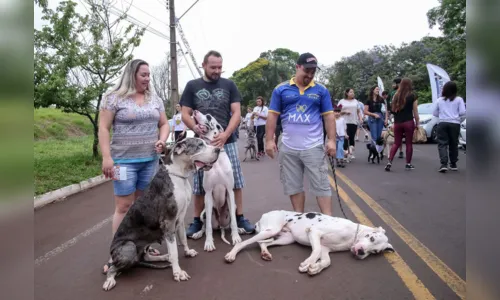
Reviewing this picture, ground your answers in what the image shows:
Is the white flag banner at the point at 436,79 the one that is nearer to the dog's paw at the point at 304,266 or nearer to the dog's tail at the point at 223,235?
the dog's tail at the point at 223,235

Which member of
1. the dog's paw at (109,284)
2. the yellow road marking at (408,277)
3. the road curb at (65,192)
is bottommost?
the dog's paw at (109,284)

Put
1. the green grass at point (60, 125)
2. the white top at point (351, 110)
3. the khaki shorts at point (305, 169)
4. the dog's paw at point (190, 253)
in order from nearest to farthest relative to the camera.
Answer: the dog's paw at point (190, 253) < the khaki shorts at point (305, 169) < the white top at point (351, 110) < the green grass at point (60, 125)

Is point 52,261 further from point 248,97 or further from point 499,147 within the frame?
point 248,97

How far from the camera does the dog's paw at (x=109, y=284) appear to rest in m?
3.30

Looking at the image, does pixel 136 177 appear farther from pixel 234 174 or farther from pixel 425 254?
pixel 425 254

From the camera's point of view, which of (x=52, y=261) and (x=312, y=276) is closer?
(x=312, y=276)

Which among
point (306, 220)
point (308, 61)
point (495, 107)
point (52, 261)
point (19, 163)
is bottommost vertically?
point (52, 261)

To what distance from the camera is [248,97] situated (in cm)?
5956

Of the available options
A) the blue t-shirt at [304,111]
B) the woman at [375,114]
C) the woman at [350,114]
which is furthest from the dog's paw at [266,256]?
the woman at [375,114]

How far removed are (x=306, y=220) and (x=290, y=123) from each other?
4.04ft

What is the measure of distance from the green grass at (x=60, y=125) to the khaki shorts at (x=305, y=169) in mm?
18959

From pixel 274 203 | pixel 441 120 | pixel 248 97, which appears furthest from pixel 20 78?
pixel 248 97

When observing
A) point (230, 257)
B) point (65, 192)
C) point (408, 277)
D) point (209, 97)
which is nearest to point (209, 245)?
point (230, 257)

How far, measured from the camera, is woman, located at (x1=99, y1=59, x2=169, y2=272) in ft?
11.9
